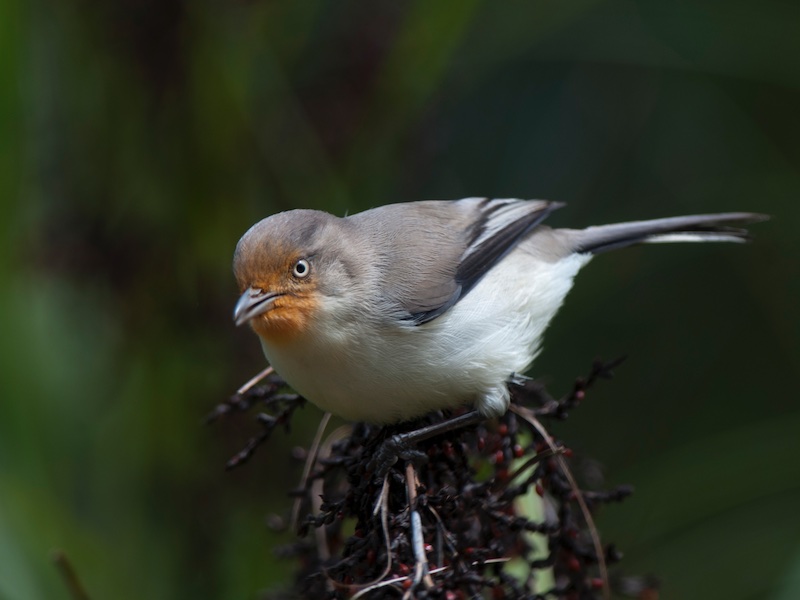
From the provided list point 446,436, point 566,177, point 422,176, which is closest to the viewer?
point 446,436

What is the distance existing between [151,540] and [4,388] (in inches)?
38.5

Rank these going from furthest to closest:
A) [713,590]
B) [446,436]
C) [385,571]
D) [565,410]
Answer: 1. [713,590]
2. [446,436]
3. [565,410]
4. [385,571]

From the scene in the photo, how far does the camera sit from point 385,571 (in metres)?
2.54

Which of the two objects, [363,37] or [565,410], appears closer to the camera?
[565,410]

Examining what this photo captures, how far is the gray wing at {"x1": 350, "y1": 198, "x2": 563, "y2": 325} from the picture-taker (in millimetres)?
3404

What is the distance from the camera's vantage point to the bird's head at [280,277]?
309 cm

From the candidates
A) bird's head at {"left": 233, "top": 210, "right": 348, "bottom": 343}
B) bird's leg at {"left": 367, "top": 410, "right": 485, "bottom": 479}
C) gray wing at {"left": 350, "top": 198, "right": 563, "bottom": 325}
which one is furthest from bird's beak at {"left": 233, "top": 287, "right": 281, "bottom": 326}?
bird's leg at {"left": 367, "top": 410, "right": 485, "bottom": 479}

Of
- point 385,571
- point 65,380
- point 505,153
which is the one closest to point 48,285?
point 65,380

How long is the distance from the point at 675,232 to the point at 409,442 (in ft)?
6.14

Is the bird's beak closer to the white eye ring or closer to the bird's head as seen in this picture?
the bird's head

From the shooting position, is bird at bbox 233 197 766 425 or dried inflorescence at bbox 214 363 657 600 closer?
dried inflorescence at bbox 214 363 657 600

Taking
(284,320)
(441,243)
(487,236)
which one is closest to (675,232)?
(487,236)

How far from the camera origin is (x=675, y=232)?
13.9 ft

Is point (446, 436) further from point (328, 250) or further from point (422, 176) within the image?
point (422, 176)
